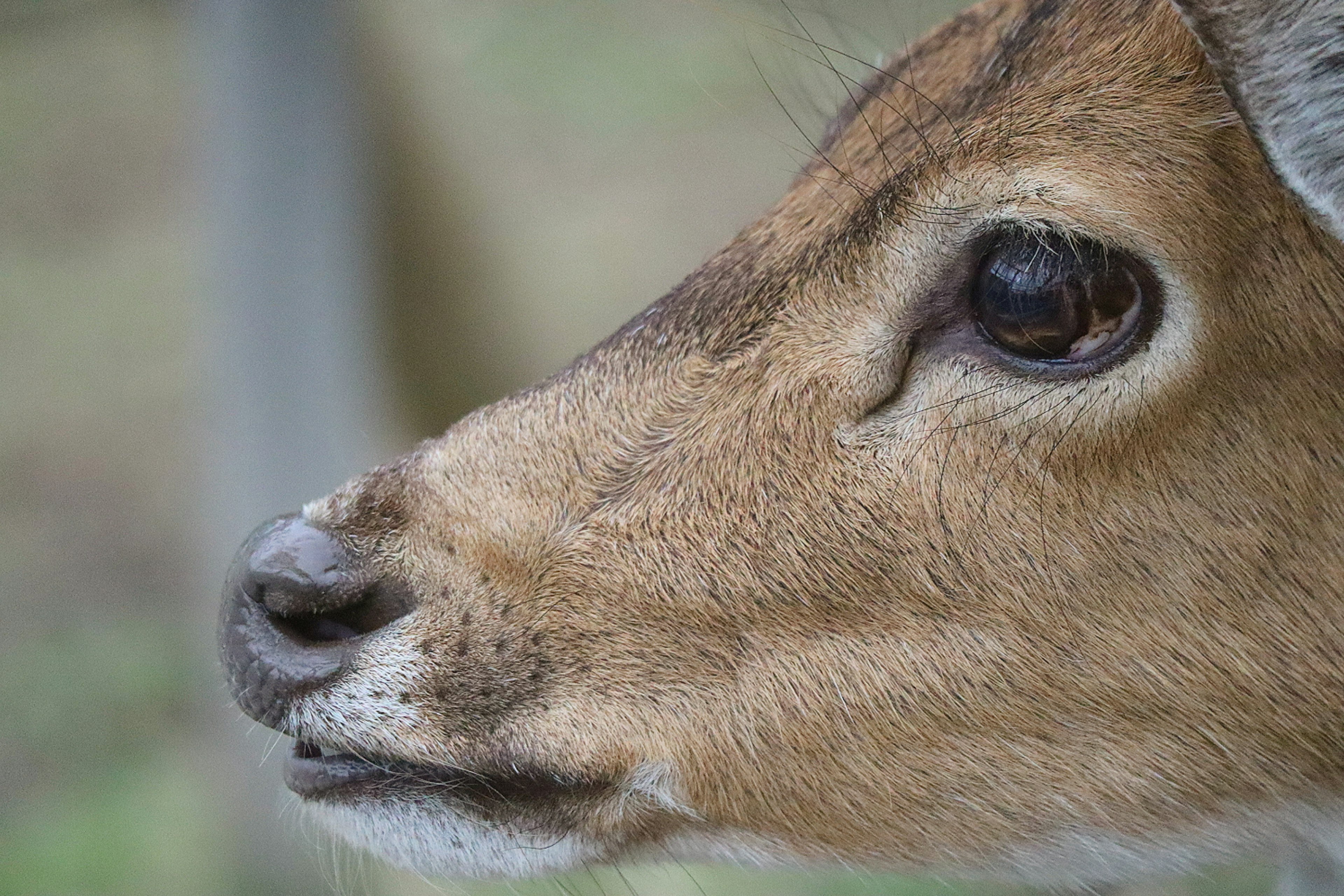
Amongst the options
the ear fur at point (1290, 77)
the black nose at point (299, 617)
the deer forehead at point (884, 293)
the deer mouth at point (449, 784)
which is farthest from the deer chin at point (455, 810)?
the ear fur at point (1290, 77)

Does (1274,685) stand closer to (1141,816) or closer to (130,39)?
(1141,816)

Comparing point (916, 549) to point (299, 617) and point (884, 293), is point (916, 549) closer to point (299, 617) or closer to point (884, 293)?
point (884, 293)

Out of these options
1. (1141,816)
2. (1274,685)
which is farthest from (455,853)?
(1274,685)

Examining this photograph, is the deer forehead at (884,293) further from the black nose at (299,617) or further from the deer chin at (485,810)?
the deer chin at (485,810)

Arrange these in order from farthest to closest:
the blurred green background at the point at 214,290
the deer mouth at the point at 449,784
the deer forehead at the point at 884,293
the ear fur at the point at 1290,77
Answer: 1. the blurred green background at the point at 214,290
2. the deer mouth at the point at 449,784
3. the deer forehead at the point at 884,293
4. the ear fur at the point at 1290,77

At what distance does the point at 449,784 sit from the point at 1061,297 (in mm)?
1396

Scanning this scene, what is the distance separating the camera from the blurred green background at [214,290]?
6.34m

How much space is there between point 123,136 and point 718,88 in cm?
506

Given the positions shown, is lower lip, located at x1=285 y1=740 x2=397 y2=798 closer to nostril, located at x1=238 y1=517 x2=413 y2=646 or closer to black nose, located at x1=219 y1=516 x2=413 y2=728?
black nose, located at x1=219 y1=516 x2=413 y2=728

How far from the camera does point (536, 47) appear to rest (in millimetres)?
12227

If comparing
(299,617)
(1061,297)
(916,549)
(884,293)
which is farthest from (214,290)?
(1061,297)

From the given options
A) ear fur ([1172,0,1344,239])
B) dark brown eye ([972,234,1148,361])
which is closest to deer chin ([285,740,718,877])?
dark brown eye ([972,234,1148,361])

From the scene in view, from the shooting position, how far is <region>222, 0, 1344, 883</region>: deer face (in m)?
2.27

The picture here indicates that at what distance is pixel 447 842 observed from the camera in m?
2.69
